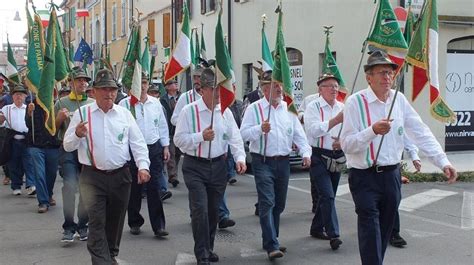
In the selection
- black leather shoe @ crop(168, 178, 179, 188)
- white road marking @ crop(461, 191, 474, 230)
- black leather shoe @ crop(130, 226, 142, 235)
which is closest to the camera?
black leather shoe @ crop(130, 226, 142, 235)

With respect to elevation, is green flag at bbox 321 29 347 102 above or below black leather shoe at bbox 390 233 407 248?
above

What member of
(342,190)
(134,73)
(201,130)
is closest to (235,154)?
(201,130)

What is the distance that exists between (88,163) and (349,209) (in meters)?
5.01

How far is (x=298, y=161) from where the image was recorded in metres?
14.2

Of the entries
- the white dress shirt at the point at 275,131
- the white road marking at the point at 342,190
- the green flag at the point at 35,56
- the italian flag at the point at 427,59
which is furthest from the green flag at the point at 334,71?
the green flag at the point at 35,56

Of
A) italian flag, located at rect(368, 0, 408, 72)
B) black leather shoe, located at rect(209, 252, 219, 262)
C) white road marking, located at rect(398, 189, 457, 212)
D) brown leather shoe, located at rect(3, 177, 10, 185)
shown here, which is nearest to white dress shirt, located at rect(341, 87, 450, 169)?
italian flag, located at rect(368, 0, 408, 72)

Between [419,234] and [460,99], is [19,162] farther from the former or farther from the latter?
[460,99]

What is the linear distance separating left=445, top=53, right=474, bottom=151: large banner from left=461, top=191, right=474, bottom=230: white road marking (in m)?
5.53

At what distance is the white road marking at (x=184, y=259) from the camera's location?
6597mm

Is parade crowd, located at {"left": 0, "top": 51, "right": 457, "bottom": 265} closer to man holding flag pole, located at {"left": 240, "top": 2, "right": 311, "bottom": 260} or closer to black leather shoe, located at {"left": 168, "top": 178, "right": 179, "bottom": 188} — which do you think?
man holding flag pole, located at {"left": 240, "top": 2, "right": 311, "bottom": 260}

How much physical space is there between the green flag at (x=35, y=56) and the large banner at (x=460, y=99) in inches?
447

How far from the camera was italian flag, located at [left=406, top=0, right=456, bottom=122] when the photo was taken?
564 cm

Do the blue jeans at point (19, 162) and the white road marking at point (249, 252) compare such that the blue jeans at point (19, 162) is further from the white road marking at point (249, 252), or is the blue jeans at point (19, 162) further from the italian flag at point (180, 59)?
the white road marking at point (249, 252)

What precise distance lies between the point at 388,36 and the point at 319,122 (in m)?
1.48
